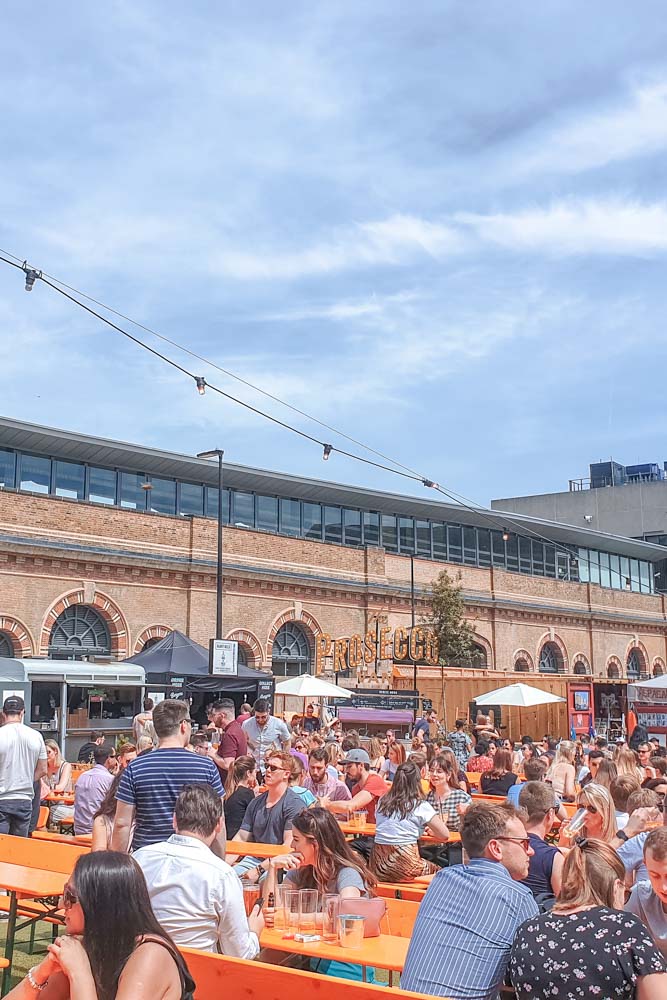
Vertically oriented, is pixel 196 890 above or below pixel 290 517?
below

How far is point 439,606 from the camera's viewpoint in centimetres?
3841

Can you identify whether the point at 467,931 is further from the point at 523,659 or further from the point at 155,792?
Answer: the point at 523,659

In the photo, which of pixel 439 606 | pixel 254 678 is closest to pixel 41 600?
pixel 254 678

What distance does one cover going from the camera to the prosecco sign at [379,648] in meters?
34.2

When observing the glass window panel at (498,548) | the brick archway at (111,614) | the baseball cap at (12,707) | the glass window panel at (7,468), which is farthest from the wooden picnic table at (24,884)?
the glass window panel at (498,548)

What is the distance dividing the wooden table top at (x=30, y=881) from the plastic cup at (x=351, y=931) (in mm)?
1959

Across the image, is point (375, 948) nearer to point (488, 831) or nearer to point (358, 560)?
point (488, 831)

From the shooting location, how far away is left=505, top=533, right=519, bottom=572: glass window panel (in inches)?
1800

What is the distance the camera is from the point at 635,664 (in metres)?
50.2

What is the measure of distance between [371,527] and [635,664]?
59.4 ft

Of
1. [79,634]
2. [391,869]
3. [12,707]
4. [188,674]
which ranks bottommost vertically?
[391,869]

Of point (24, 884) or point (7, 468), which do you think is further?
point (7, 468)

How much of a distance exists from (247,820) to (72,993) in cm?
504

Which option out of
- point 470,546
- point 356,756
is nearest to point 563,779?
point 356,756
